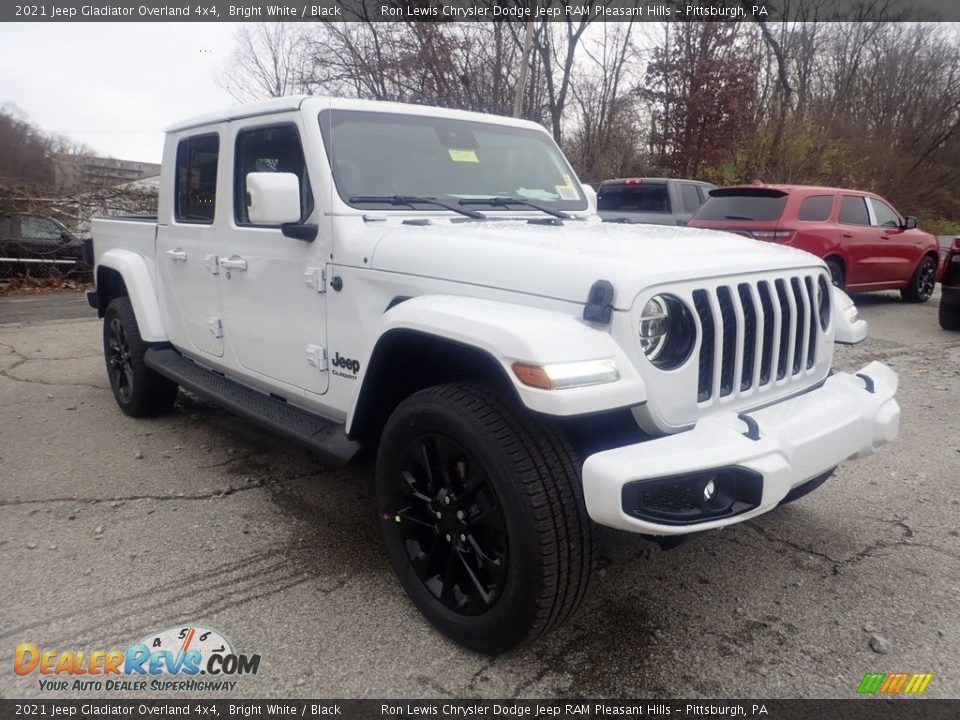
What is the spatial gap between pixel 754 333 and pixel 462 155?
175cm

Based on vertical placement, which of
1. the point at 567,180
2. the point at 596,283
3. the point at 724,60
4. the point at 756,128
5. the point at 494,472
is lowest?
the point at 494,472

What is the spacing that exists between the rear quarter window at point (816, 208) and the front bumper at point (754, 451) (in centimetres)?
716

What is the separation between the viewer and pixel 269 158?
136 inches

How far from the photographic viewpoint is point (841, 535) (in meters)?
3.29

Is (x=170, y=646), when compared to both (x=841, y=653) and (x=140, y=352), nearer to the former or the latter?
(x=841, y=653)

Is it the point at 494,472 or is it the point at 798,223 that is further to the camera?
the point at 798,223

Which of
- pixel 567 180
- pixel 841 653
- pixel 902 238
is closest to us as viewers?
pixel 841 653

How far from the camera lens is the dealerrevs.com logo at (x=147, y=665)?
2.30 meters

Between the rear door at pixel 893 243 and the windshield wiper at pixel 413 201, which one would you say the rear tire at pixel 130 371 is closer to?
the windshield wiper at pixel 413 201

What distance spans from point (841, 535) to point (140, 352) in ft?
14.0

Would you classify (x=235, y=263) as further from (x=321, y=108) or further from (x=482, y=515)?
(x=482, y=515)

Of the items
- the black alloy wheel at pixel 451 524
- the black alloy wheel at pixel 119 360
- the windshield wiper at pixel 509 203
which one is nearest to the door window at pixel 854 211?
the windshield wiper at pixel 509 203

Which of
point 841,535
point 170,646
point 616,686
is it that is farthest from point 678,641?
point 170,646

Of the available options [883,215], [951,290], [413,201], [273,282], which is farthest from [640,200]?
[273,282]
